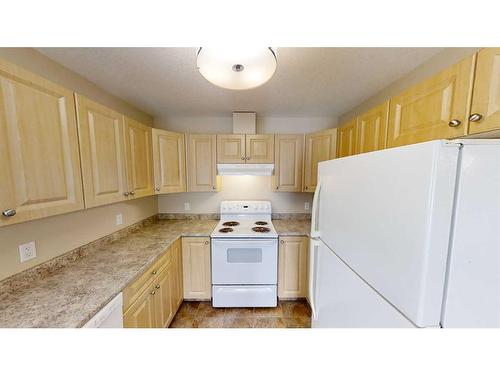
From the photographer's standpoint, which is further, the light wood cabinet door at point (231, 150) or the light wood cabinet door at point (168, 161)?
the light wood cabinet door at point (231, 150)

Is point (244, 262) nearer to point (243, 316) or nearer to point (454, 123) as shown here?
point (243, 316)

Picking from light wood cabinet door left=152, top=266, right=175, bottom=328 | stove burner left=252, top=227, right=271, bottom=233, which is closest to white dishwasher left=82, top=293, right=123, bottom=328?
light wood cabinet door left=152, top=266, right=175, bottom=328

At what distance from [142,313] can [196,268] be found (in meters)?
0.76

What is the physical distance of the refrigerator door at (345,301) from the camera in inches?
24.0

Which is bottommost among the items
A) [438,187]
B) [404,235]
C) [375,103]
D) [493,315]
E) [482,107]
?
[493,315]

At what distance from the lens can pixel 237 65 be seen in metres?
0.78

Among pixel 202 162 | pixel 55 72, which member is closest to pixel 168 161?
pixel 202 162

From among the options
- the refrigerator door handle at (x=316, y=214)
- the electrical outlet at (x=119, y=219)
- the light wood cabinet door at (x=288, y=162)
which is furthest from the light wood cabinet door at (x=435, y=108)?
the electrical outlet at (x=119, y=219)

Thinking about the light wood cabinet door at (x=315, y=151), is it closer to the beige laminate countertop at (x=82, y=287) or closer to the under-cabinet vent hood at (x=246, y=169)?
the under-cabinet vent hood at (x=246, y=169)

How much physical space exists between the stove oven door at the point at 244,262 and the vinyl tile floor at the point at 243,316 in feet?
1.01

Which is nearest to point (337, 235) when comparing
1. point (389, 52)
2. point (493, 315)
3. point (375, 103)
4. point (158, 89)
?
point (493, 315)

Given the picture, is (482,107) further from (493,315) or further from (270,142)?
(270,142)
